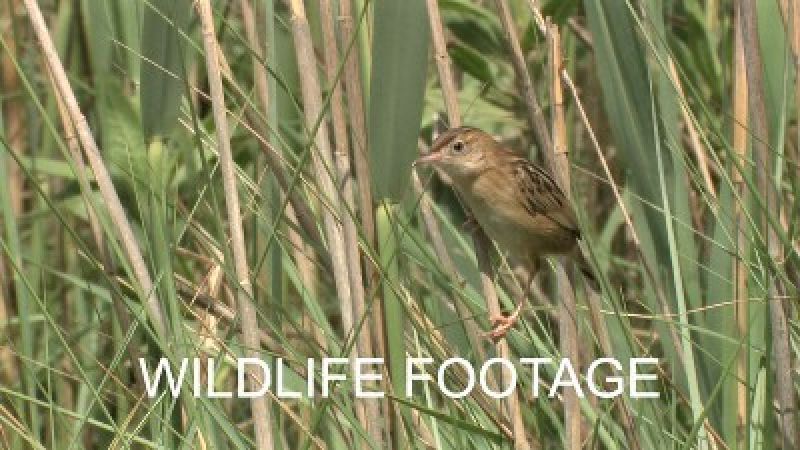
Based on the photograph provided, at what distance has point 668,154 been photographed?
2844 millimetres

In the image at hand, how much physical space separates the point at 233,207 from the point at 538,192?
1176mm

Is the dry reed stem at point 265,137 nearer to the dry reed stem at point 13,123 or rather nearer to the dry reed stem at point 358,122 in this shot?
the dry reed stem at point 358,122

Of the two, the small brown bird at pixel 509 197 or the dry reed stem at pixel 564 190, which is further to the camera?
the small brown bird at pixel 509 197

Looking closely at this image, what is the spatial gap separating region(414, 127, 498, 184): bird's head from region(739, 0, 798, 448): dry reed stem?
68 cm

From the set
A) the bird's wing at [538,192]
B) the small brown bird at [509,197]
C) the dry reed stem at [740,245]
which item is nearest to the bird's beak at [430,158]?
the small brown bird at [509,197]

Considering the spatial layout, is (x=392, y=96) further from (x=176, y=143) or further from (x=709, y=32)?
(x=709, y=32)

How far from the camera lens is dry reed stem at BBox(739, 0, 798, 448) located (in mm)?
2434

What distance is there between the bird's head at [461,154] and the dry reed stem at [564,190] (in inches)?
20.0

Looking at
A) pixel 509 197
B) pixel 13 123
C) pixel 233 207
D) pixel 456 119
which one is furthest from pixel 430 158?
pixel 13 123

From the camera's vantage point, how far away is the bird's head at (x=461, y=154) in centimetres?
314

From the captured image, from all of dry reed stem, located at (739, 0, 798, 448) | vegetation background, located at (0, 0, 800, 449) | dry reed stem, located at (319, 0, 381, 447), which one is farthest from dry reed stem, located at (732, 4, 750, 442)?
dry reed stem, located at (319, 0, 381, 447)

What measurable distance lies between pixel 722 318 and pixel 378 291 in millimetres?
646

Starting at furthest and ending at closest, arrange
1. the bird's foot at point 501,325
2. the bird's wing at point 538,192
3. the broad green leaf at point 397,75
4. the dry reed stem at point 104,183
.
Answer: the bird's wing at point 538,192 → the bird's foot at point 501,325 → the dry reed stem at point 104,183 → the broad green leaf at point 397,75

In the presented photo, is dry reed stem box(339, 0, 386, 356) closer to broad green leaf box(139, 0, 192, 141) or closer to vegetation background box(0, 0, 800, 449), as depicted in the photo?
vegetation background box(0, 0, 800, 449)
